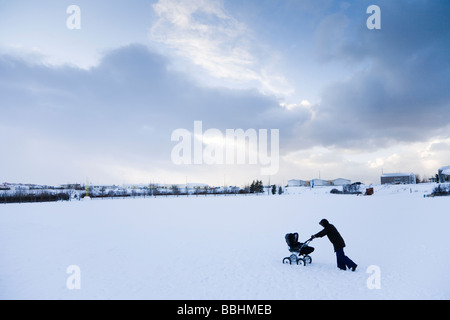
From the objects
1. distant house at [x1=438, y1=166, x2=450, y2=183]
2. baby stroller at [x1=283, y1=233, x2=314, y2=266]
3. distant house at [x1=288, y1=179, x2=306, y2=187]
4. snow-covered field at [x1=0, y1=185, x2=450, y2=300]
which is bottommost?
distant house at [x1=288, y1=179, x2=306, y2=187]

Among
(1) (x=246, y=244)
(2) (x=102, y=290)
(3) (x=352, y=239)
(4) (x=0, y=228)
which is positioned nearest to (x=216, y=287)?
(2) (x=102, y=290)

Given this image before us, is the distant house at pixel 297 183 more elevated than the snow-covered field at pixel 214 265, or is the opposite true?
the snow-covered field at pixel 214 265

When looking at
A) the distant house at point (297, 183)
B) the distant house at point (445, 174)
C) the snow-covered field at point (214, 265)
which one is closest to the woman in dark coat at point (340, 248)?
the snow-covered field at point (214, 265)

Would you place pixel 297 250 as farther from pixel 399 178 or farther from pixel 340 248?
pixel 399 178

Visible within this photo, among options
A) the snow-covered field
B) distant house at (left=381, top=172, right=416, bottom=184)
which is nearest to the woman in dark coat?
the snow-covered field

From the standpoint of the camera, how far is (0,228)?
14.3 m

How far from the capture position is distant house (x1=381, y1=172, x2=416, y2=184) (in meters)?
99.9

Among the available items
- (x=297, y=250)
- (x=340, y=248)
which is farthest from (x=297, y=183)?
(x=340, y=248)

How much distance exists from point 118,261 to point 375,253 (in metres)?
7.97

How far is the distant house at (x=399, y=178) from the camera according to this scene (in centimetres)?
9994

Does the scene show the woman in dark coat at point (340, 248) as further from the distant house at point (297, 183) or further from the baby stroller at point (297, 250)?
the distant house at point (297, 183)

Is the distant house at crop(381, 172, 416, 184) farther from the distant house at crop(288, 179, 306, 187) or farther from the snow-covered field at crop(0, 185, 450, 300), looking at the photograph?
the snow-covered field at crop(0, 185, 450, 300)
